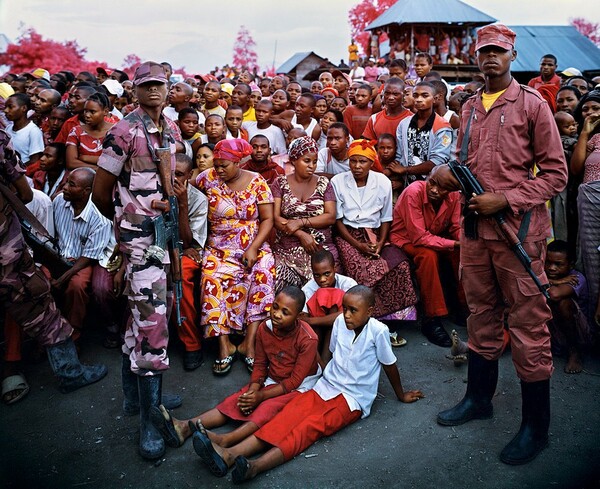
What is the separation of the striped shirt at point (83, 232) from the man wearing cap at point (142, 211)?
4.59 feet

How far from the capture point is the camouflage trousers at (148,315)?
3109 millimetres

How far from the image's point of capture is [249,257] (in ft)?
14.7

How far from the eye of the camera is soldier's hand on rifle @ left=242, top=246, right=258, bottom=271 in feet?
14.7

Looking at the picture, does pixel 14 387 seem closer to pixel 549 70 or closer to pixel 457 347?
pixel 457 347

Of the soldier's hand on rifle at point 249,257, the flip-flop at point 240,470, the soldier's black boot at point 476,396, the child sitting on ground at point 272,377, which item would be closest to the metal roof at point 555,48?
the soldier's hand on rifle at point 249,257

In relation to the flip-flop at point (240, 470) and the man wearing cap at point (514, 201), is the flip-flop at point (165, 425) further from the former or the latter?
the man wearing cap at point (514, 201)

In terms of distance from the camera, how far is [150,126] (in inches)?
121

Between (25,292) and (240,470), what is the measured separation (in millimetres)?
2084

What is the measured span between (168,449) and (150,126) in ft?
6.54

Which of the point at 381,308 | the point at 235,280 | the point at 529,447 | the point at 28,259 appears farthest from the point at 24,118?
the point at 529,447

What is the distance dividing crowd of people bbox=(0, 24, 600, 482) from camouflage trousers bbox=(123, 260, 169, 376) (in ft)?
0.03

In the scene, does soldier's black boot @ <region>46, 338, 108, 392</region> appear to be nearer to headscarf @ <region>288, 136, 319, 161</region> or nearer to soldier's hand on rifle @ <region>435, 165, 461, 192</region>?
headscarf @ <region>288, 136, 319, 161</region>

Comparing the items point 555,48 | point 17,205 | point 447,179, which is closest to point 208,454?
point 447,179

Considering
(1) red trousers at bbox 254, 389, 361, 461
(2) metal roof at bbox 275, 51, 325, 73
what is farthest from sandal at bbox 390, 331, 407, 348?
(2) metal roof at bbox 275, 51, 325, 73
